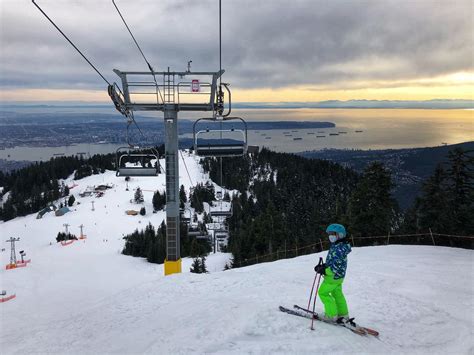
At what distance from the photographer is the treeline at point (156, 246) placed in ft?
157

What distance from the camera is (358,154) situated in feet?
618

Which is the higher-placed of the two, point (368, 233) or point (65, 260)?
point (368, 233)

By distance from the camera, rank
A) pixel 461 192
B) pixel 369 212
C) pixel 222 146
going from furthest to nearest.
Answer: pixel 369 212
pixel 461 192
pixel 222 146

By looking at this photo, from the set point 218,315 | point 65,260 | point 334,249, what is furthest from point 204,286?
point 65,260

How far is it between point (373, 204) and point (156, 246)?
Result: 113 feet

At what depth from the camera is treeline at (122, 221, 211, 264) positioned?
4794 cm

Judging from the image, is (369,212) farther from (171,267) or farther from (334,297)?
(334,297)

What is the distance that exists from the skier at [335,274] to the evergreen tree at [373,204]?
60.4ft

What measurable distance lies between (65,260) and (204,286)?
48.5 meters

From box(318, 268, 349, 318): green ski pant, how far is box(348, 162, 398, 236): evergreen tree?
18416 mm

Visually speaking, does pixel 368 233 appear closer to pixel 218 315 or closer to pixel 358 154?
pixel 218 315

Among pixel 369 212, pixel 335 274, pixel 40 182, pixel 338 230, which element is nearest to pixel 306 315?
pixel 335 274

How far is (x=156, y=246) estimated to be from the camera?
50656 mm

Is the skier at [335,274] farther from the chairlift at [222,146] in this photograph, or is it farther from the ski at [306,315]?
the chairlift at [222,146]
